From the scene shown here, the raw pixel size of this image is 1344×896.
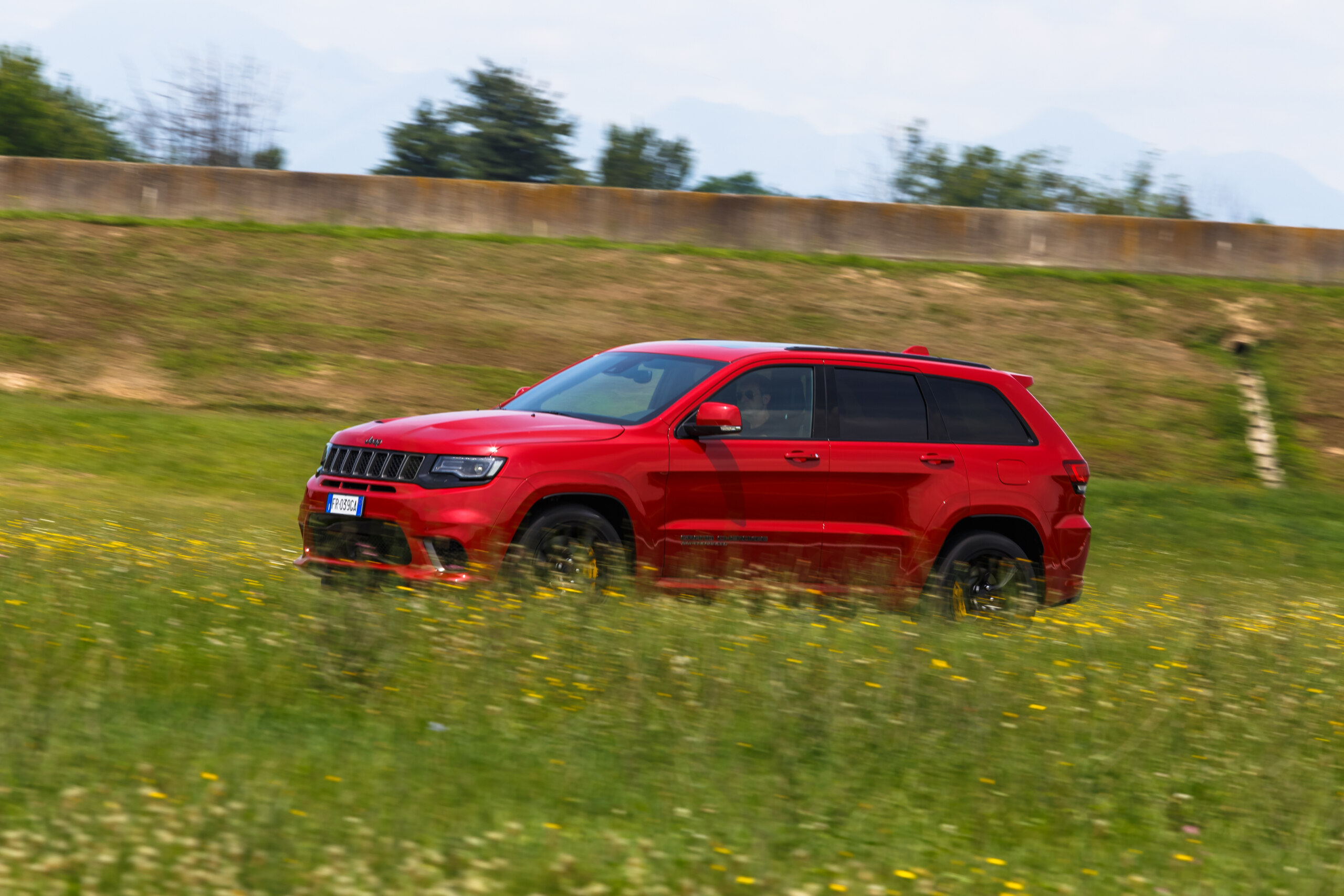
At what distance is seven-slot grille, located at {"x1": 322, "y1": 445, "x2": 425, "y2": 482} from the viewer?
24.3 feet

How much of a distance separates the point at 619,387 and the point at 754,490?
1.12m

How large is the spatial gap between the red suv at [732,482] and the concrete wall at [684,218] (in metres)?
14.0

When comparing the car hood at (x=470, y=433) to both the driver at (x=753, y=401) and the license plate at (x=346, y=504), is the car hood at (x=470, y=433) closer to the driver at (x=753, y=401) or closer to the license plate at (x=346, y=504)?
the license plate at (x=346, y=504)

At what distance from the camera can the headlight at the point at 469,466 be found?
7316mm

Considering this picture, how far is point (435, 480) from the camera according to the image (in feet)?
24.0

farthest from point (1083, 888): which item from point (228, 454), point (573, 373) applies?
point (228, 454)

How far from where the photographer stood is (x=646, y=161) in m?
51.7

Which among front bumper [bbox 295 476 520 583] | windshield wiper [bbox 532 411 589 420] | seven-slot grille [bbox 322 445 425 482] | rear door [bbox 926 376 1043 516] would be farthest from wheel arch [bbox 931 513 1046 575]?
seven-slot grille [bbox 322 445 425 482]

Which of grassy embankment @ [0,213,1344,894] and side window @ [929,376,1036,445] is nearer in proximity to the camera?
grassy embankment @ [0,213,1344,894]

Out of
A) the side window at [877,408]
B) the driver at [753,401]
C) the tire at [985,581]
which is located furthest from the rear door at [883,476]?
the driver at [753,401]

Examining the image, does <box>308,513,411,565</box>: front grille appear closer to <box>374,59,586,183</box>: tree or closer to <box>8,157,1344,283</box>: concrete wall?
<box>8,157,1344,283</box>: concrete wall

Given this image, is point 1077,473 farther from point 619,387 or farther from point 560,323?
point 560,323

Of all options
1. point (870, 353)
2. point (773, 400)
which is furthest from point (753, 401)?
point (870, 353)

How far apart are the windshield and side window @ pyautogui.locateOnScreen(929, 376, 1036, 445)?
1.54 m
